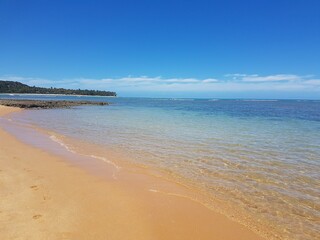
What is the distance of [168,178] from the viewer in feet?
29.4

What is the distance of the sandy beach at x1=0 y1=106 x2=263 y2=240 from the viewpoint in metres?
5.11

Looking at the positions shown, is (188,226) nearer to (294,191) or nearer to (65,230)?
(65,230)

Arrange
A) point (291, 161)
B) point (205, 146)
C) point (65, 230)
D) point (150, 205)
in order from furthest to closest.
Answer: point (205, 146), point (291, 161), point (150, 205), point (65, 230)

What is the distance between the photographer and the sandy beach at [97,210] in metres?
5.11

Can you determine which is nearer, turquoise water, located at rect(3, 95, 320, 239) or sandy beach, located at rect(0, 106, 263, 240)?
sandy beach, located at rect(0, 106, 263, 240)

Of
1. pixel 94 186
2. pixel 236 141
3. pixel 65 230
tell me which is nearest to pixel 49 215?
pixel 65 230

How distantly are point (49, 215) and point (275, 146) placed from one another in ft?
40.6

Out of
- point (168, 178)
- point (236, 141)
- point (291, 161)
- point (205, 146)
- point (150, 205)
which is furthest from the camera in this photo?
point (236, 141)

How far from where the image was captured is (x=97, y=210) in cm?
608

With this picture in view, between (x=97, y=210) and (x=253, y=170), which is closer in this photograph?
(x=97, y=210)

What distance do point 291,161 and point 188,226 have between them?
24.8 ft

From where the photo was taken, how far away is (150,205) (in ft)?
21.6

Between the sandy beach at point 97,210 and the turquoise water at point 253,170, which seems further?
the turquoise water at point 253,170

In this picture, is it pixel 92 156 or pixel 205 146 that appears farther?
pixel 205 146
